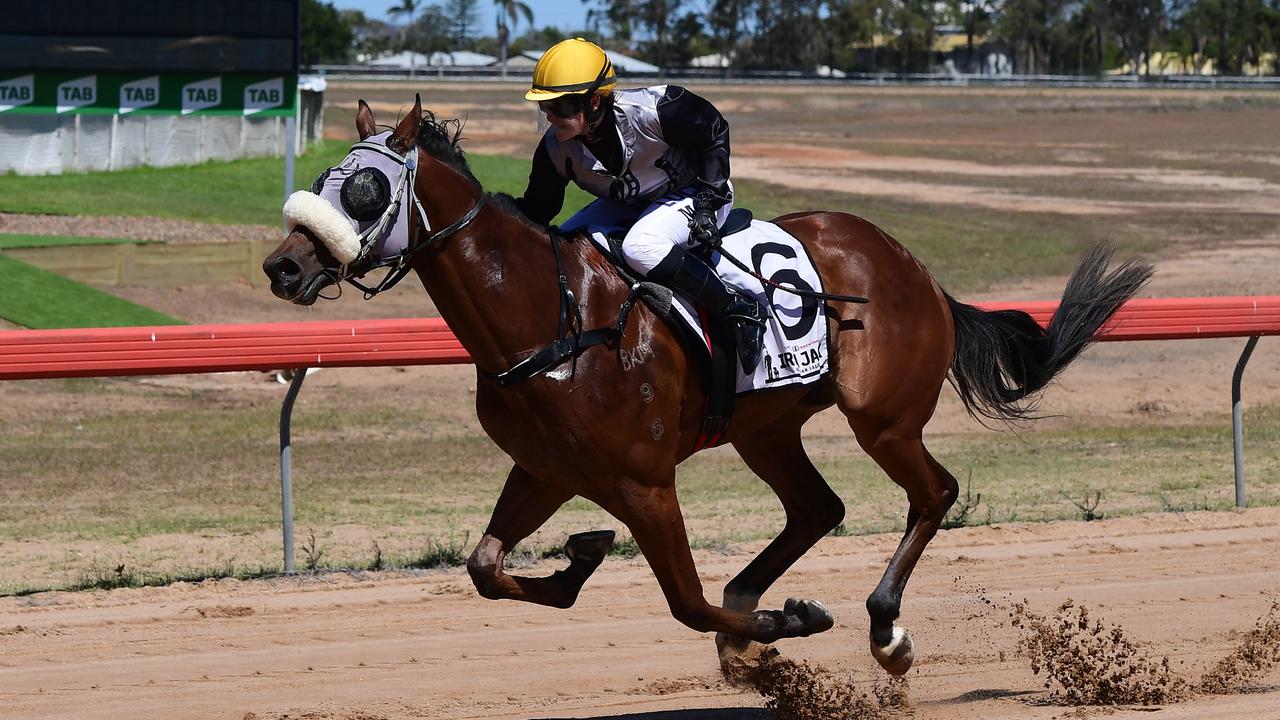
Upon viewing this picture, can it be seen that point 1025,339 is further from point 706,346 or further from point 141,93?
point 141,93

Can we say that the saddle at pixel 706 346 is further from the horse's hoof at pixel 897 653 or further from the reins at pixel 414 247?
the horse's hoof at pixel 897 653

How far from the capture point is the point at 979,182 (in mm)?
34219

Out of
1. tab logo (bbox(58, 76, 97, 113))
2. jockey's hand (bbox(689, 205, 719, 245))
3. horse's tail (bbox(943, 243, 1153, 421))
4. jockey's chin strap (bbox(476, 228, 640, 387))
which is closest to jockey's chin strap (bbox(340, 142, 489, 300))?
jockey's chin strap (bbox(476, 228, 640, 387))

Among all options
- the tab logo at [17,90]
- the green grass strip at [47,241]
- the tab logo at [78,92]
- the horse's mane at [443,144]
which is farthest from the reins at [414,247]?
the tab logo at [17,90]

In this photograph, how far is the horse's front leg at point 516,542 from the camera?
521cm

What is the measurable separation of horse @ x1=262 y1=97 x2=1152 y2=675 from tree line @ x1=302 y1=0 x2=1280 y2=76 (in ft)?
296

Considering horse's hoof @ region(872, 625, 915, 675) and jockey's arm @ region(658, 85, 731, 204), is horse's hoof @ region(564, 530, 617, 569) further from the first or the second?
jockey's arm @ region(658, 85, 731, 204)

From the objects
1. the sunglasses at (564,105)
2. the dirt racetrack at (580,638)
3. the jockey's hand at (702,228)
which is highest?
the sunglasses at (564,105)

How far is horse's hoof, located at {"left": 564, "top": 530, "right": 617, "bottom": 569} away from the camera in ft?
18.0

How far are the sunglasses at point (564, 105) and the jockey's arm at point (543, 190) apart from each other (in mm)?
315

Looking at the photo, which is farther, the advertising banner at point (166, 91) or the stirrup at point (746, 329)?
the advertising banner at point (166, 91)

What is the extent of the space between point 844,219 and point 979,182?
1135 inches

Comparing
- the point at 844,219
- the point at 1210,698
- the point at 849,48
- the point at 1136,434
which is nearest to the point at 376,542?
the point at 844,219

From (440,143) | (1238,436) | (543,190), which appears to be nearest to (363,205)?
(440,143)
